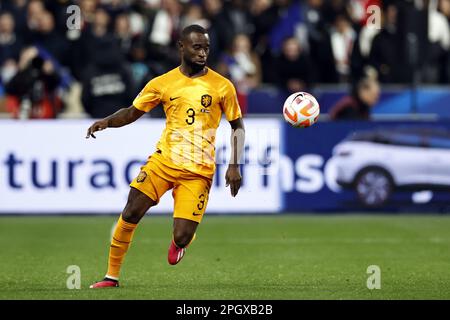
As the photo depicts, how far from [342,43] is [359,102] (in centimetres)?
258

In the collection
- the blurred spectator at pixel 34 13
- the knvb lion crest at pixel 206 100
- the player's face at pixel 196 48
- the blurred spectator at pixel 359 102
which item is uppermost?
the blurred spectator at pixel 34 13

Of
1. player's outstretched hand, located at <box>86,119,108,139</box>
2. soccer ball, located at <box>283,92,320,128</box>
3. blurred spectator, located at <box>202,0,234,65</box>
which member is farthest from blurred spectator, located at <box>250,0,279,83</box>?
player's outstretched hand, located at <box>86,119,108,139</box>

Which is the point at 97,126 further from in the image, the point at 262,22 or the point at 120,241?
the point at 262,22

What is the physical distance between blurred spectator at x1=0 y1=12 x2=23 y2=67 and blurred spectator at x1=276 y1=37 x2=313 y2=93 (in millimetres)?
4561

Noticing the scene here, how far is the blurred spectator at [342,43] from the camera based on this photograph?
21797 millimetres

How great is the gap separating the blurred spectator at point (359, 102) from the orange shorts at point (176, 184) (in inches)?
353

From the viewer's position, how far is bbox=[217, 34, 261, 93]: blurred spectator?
67.7ft

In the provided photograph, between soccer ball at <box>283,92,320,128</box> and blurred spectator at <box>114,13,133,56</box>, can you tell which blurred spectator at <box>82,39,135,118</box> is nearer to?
blurred spectator at <box>114,13,133,56</box>

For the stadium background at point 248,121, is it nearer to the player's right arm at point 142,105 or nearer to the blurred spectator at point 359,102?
the blurred spectator at point 359,102

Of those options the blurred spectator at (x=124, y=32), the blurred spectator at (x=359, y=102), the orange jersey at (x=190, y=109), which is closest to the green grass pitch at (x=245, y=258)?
the orange jersey at (x=190, y=109)

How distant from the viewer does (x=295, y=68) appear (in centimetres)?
2050

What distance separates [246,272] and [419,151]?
23.1 feet
